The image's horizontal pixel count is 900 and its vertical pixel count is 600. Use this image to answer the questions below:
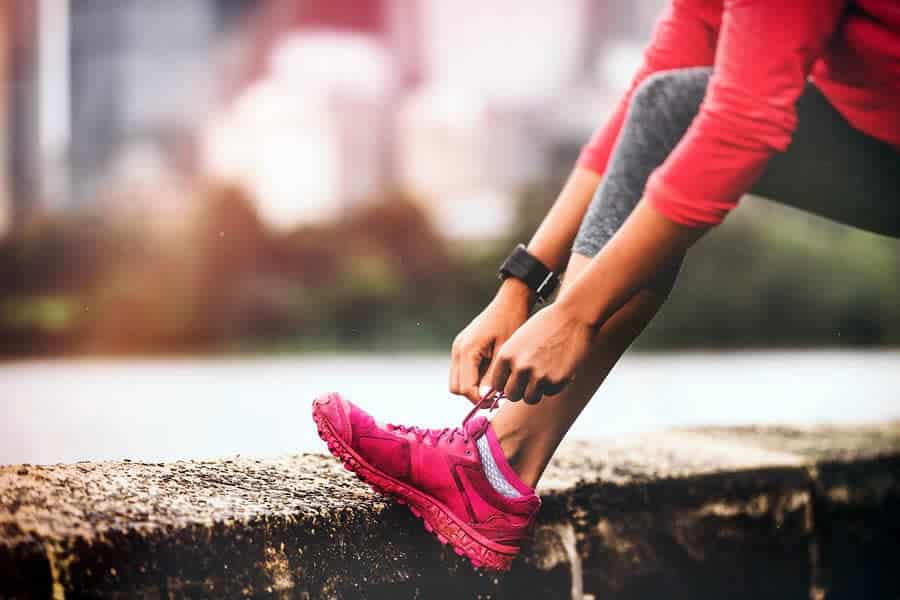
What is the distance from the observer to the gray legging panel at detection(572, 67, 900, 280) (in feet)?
3.58

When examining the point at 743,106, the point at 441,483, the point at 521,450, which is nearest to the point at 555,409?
the point at 521,450

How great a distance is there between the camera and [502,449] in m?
1.05

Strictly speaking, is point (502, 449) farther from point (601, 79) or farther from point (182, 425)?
point (601, 79)

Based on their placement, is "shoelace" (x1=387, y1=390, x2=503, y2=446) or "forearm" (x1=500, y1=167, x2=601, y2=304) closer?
"shoelace" (x1=387, y1=390, x2=503, y2=446)

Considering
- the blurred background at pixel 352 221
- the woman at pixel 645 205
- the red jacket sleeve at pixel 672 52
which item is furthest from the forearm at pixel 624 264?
the blurred background at pixel 352 221

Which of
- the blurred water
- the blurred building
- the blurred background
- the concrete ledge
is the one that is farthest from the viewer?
the blurred building

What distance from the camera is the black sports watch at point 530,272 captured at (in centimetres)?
112

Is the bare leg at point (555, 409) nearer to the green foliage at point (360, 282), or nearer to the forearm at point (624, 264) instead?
the forearm at point (624, 264)

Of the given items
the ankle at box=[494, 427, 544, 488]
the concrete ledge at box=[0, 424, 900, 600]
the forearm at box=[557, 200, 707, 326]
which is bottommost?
the concrete ledge at box=[0, 424, 900, 600]

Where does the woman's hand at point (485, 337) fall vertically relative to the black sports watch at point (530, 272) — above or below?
below

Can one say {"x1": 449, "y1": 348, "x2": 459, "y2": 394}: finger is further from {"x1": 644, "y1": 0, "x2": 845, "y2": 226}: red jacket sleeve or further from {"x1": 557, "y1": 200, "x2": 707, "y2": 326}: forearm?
{"x1": 644, "y1": 0, "x2": 845, "y2": 226}: red jacket sleeve

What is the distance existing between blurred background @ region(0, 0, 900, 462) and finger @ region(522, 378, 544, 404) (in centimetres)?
199

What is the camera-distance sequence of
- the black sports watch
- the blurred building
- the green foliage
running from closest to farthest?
the black sports watch
the green foliage
the blurred building

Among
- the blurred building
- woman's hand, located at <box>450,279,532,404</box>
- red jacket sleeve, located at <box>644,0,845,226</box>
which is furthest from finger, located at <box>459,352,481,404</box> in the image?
→ the blurred building
